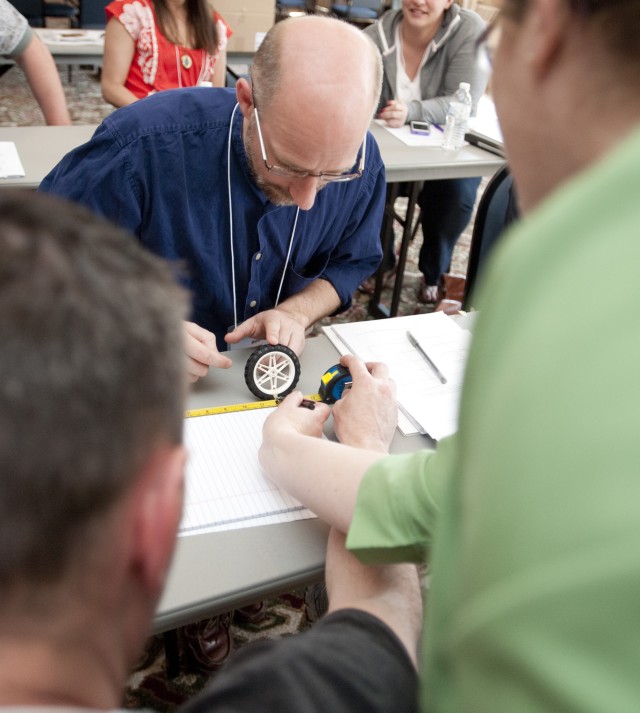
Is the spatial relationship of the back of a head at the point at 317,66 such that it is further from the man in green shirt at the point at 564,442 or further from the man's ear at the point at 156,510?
the man's ear at the point at 156,510

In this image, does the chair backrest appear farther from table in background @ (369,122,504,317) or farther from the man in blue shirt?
the man in blue shirt

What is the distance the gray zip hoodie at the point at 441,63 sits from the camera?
3.45 metres

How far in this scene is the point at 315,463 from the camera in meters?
1.07

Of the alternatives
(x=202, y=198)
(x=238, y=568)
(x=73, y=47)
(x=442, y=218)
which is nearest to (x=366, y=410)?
(x=238, y=568)

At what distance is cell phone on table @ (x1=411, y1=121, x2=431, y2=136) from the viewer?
330 centimetres

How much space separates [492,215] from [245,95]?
2.79ft

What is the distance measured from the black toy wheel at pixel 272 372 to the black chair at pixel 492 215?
2.99 feet

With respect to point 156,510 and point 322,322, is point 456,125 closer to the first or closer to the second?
point 322,322

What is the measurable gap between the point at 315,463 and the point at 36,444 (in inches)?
27.1

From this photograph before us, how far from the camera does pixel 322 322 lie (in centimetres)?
345

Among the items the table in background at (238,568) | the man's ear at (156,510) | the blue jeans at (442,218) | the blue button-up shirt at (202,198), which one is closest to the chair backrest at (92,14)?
the blue jeans at (442,218)

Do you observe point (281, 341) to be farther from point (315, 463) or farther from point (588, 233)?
point (588, 233)

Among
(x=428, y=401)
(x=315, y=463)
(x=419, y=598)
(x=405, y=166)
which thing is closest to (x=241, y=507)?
(x=315, y=463)

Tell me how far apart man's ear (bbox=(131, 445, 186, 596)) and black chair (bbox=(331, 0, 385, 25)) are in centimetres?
769
